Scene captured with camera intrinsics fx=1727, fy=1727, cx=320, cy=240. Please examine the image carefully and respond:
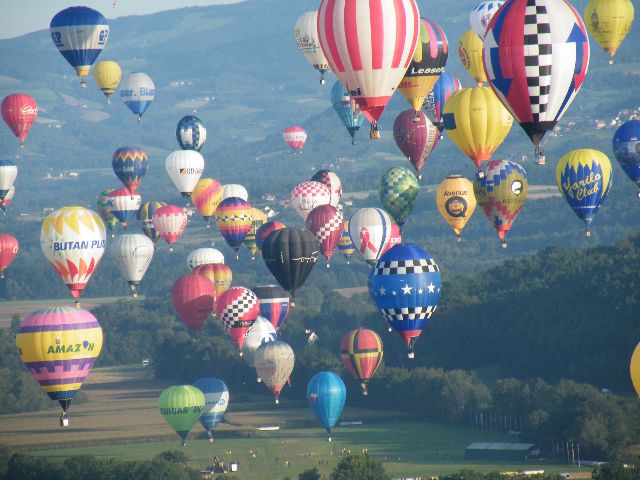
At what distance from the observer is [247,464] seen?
262 feet

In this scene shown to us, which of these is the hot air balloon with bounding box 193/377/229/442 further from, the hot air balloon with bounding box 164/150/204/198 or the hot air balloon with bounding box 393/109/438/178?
the hot air balloon with bounding box 393/109/438/178

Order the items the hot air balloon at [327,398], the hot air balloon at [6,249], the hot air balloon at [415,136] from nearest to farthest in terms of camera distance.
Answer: the hot air balloon at [415,136] < the hot air balloon at [327,398] < the hot air balloon at [6,249]

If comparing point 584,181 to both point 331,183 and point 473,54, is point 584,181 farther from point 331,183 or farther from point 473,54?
point 331,183

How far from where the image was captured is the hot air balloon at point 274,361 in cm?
8500

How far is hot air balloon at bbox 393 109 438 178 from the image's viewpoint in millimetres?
69875

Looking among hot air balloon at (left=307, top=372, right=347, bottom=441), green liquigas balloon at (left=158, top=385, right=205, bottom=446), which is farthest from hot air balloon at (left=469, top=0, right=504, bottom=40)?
green liquigas balloon at (left=158, top=385, right=205, bottom=446)

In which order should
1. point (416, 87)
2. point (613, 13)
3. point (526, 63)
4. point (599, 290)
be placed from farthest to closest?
point (599, 290), point (613, 13), point (416, 87), point (526, 63)

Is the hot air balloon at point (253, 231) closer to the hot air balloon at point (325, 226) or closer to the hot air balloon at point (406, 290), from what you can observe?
the hot air balloon at point (325, 226)

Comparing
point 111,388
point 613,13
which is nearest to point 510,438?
point 613,13

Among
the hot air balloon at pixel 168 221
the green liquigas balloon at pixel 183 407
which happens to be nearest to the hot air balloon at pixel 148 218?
the hot air balloon at pixel 168 221

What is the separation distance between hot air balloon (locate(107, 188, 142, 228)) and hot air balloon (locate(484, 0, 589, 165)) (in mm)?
50276

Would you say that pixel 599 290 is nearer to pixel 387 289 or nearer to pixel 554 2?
pixel 387 289

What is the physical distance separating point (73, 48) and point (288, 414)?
27131mm

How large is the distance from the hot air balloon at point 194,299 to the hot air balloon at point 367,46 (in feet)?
119
